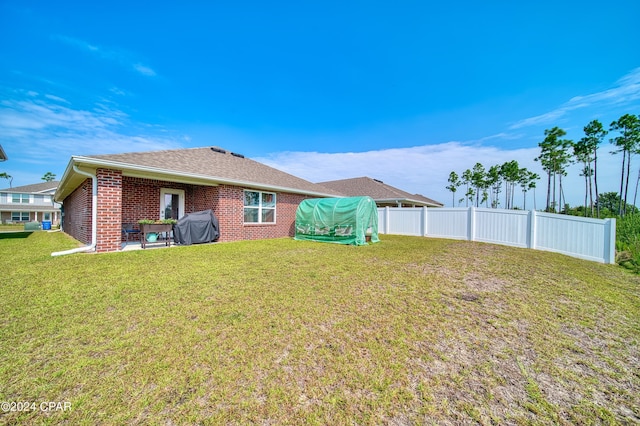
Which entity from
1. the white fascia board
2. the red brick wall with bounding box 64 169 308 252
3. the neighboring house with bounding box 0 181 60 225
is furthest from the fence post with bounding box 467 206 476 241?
the neighboring house with bounding box 0 181 60 225

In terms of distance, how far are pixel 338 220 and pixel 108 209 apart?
8111 mm

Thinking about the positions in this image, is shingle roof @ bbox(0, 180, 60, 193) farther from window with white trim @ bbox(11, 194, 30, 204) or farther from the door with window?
the door with window

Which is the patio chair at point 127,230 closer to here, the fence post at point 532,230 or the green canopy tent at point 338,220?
the green canopy tent at point 338,220

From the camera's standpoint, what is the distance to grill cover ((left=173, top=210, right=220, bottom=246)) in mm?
9523

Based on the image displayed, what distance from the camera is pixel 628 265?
685cm

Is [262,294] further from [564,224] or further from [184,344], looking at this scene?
[564,224]

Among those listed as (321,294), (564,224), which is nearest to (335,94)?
(564,224)

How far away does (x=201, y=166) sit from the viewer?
34.6ft

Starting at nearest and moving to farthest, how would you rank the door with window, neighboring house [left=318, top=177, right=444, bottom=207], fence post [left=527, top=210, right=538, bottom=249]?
fence post [left=527, top=210, right=538, bottom=249], the door with window, neighboring house [left=318, top=177, right=444, bottom=207]

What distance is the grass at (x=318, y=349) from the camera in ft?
6.28

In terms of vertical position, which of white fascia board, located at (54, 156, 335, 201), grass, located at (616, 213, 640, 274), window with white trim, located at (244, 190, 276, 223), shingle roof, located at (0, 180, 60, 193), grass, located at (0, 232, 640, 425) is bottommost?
grass, located at (0, 232, 640, 425)

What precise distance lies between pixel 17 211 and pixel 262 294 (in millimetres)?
49958

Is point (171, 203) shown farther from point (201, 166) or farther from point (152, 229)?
point (152, 229)

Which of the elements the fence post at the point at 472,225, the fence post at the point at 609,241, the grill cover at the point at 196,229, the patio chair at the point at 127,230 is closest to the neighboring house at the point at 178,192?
the patio chair at the point at 127,230
